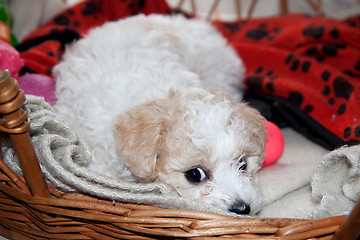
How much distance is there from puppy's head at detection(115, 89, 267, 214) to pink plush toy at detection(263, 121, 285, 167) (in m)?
0.35

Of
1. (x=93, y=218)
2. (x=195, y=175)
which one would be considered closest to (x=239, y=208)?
(x=195, y=175)

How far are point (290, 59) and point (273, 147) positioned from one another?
116 cm

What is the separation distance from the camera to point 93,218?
1660 mm

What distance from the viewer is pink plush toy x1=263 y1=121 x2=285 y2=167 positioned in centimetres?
247

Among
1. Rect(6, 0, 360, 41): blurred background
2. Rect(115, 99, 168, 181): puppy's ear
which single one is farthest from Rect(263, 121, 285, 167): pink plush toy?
Rect(6, 0, 360, 41): blurred background

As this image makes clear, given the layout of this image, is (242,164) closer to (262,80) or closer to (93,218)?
(93,218)

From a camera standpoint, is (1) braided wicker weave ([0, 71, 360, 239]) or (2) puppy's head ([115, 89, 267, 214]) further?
(2) puppy's head ([115, 89, 267, 214])

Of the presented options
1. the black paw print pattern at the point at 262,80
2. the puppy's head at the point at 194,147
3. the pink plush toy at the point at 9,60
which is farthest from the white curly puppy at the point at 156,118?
the black paw print pattern at the point at 262,80

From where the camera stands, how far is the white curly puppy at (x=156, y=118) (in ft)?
6.45

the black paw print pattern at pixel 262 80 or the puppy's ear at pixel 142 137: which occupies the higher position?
the puppy's ear at pixel 142 137

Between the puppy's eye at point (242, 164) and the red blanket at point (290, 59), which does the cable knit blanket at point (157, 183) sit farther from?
the red blanket at point (290, 59)

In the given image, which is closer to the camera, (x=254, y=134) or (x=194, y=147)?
(x=194, y=147)

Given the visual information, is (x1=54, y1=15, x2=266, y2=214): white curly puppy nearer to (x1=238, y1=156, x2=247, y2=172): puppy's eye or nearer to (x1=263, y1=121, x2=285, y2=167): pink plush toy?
(x1=238, y1=156, x2=247, y2=172): puppy's eye

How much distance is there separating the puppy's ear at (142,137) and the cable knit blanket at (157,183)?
96 millimetres
